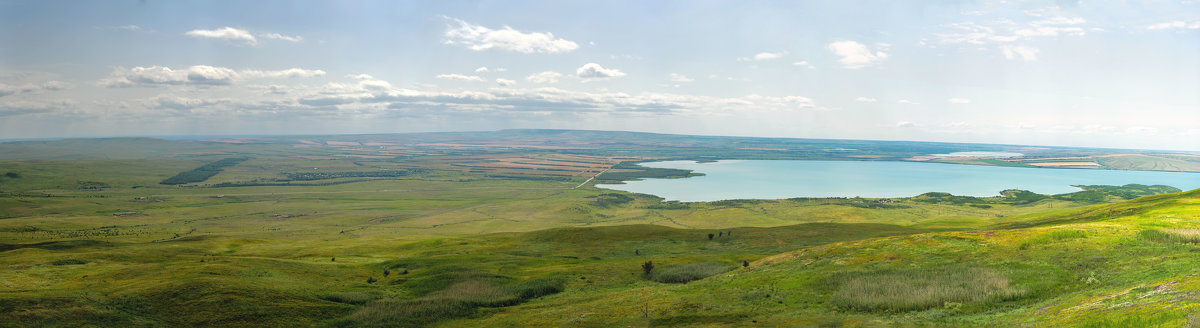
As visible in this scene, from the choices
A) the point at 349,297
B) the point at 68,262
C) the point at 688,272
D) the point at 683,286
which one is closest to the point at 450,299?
the point at 349,297

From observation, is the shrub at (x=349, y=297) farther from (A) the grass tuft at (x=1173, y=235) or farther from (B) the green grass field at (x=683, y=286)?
(A) the grass tuft at (x=1173, y=235)

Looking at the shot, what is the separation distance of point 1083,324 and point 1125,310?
2.20 metres

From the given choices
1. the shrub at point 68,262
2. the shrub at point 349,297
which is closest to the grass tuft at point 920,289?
the shrub at point 349,297

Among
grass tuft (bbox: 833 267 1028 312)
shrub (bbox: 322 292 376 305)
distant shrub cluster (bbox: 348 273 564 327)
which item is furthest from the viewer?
shrub (bbox: 322 292 376 305)

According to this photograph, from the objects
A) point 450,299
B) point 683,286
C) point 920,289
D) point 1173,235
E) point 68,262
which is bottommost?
point 68,262

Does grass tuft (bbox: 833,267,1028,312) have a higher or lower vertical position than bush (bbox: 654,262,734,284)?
higher

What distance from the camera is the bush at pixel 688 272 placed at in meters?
49.3

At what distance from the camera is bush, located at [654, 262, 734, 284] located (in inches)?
1941

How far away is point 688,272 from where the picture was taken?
5172 centimetres

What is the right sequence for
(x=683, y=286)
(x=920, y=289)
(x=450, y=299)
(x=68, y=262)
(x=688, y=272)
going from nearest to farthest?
(x=920, y=289), (x=450, y=299), (x=683, y=286), (x=688, y=272), (x=68, y=262)


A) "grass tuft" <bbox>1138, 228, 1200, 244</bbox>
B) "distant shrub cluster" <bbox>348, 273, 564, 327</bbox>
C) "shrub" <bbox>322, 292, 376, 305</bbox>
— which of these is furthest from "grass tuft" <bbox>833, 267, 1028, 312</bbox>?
"shrub" <bbox>322, 292, 376, 305</bbox>

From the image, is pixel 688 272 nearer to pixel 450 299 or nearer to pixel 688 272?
pixel 688 272

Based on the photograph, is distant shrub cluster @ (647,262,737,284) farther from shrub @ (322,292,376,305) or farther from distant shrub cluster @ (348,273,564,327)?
shrub @ (322,292,376,305)

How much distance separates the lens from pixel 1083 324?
1906 centimetres
